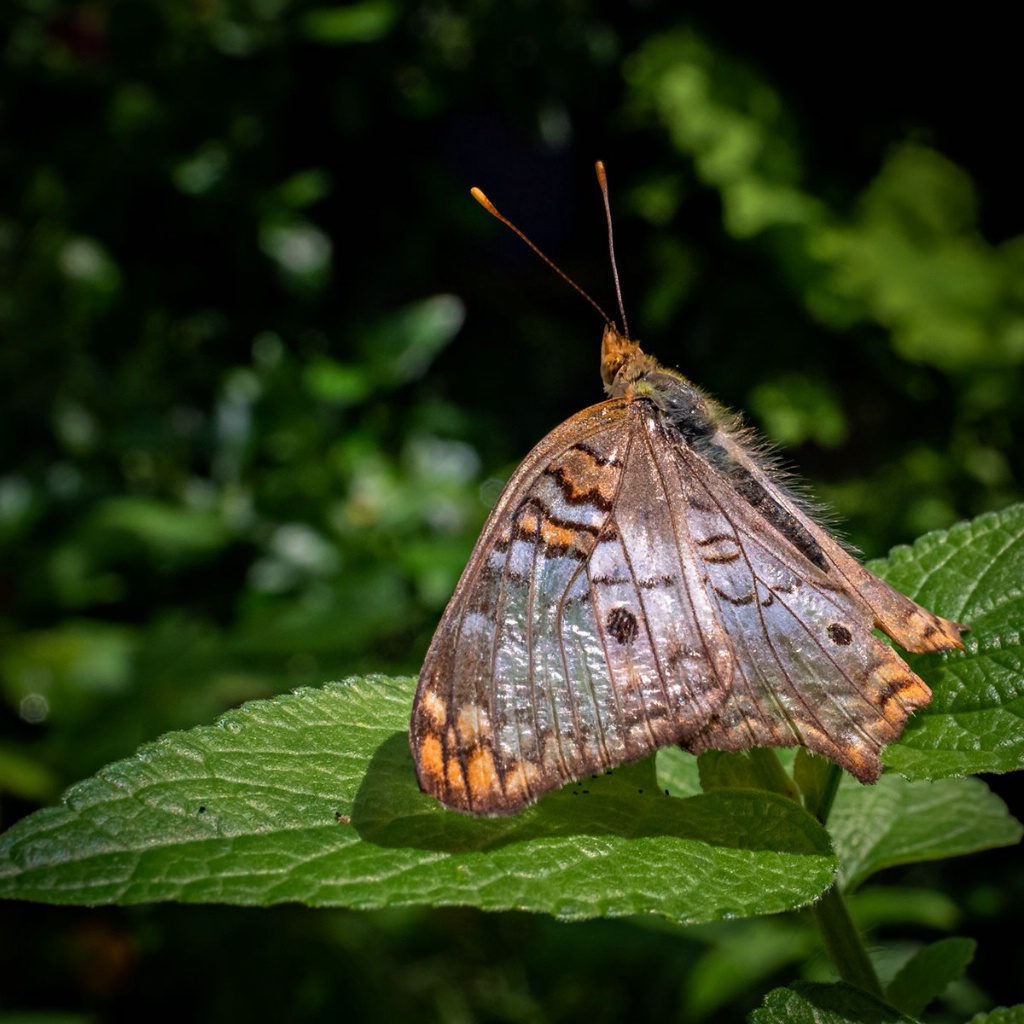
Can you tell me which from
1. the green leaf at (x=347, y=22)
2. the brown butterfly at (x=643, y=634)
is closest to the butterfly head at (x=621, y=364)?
the brown butterfly at (x=643, y=634)

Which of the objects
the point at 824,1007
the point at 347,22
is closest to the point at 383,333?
the point at 347,22

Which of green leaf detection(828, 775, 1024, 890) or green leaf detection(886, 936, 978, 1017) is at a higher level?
green leaf detection(828, 775, 1024, 890)

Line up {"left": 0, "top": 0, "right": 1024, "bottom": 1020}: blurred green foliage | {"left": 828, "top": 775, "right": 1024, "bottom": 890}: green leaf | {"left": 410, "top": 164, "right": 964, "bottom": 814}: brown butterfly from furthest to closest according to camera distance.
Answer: {"left": 0, "top": 0, "right": 1024, "bottom": 1020}: blurred green foliage → {"left": 828, "top": 775, "right": 1024, "bottom": 890}: green leaf → {"left": 410, "top": 164, "right": 964, "bottom": 814}: brown butterfly

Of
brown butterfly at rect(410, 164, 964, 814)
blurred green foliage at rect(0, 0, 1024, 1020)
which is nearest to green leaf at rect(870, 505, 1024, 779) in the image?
brown butterfly at rect(410, 164, 964, 814)

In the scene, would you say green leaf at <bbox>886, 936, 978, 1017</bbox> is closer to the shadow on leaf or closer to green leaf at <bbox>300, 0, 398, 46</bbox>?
the shadow on leaf

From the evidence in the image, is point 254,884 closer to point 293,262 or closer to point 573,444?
point 573,444

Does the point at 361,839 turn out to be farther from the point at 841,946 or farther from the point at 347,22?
the point at 347,22

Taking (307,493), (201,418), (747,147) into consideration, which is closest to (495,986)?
(307,493)
